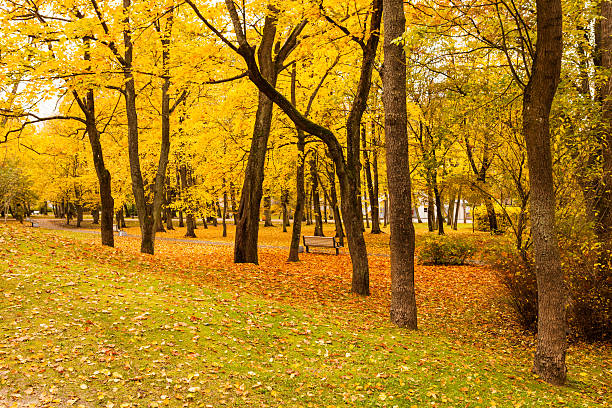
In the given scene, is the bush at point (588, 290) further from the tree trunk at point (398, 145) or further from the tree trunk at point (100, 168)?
the tree trunk at point (100, 168)

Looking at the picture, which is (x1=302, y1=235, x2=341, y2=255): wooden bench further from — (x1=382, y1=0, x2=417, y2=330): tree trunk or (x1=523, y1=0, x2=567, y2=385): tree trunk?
(x1=523, y1=0, x2=567, y2=385): tree trunk

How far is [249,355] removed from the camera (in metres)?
6.07

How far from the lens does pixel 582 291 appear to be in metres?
8.27

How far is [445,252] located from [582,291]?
892cm

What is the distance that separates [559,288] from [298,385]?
4150 mm

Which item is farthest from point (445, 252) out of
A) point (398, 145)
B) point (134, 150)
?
point (134, 150)

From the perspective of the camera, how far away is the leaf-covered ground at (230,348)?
4875 mm

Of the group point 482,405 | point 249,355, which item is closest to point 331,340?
point 249,355

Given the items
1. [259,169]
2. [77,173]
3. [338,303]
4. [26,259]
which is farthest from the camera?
[77,173]

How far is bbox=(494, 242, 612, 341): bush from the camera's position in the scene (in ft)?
26.4

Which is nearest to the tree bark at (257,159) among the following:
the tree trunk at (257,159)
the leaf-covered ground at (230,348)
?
the tree trunk at (257,159)

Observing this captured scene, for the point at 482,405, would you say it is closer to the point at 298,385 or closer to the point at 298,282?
the point at 298,385

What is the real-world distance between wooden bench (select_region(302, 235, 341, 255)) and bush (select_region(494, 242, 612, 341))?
10.7 metres

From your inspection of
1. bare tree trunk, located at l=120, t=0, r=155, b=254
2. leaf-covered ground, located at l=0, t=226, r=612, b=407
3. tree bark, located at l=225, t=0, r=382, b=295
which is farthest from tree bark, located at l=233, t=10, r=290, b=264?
bare tree trunk, located at l=120, t=0, r=155, b=254
